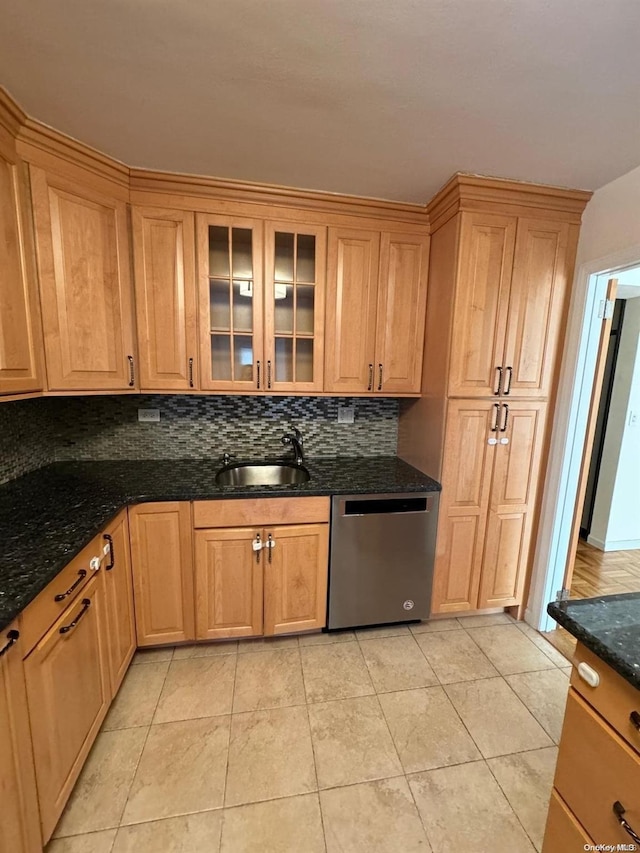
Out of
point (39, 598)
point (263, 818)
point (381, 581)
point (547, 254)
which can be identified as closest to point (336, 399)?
point (381, 581)

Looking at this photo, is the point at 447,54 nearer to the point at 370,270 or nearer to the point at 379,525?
the point at 370,270

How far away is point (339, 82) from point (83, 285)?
1.32 metres

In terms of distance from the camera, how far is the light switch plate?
7.20 ft

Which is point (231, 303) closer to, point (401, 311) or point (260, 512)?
point (401, 311)

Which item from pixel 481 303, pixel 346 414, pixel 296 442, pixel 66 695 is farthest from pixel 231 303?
pixel 66 695

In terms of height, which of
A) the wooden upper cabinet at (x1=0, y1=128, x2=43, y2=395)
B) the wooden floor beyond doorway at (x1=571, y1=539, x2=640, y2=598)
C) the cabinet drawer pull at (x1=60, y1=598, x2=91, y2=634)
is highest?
the wooden upper cabinet at (x1=0, y1=128, x2=43, y2=395)

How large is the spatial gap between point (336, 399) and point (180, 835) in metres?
2.03

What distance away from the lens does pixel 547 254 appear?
1919 millimetres

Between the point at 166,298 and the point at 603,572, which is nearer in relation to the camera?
the point at 166,298

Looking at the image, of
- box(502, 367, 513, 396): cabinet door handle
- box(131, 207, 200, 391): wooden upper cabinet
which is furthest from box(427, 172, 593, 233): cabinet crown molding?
box(131, 207, 200, 391): wooden upper cabinet

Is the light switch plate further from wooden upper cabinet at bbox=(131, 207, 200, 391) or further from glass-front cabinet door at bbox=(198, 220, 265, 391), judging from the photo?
glass-front cabinet door at bbox=(198, 220, 265, 391)

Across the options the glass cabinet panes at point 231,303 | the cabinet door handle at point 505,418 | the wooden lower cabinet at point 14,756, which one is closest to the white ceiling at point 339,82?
the glass cabinet panes at point 231,303

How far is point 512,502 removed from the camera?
211 centimetres

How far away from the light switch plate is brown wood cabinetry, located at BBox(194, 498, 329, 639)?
28.4 inches
